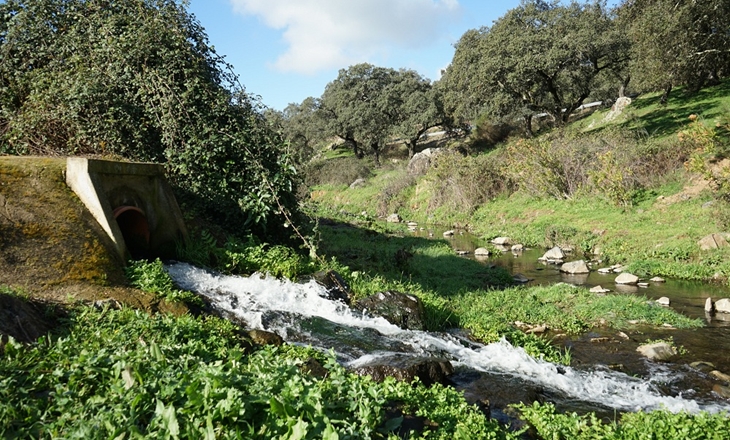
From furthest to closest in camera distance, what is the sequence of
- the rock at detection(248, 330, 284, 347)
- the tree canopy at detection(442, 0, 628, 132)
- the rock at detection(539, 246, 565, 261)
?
the tree canopy at detection(442, 0, 628, 132)
the rock at detection(539, 246, 565, 261)
the rock at detection(248, 330, 284, 347)

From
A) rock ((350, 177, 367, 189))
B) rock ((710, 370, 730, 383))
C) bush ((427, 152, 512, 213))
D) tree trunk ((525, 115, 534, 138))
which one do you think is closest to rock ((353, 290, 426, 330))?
rock ((710, 370, 730, 383))

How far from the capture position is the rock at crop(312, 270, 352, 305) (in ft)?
32.4

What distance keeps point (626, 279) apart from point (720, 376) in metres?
7.10

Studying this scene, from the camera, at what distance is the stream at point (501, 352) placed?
6.91 meters

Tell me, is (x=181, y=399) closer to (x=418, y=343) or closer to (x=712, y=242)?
(x=418, y=343)

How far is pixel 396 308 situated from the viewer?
9.68 m

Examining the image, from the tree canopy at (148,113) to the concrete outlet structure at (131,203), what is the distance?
1588 millimetres

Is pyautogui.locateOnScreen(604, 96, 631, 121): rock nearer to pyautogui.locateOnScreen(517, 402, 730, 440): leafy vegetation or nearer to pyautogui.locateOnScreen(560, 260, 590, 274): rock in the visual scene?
pyautogui.locateOnScreen(560, 260, 590, 274): rock


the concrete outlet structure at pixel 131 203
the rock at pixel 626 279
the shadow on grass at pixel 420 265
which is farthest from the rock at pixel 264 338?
the rock at pixel 626 279

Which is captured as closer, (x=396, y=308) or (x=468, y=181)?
(x=396, y=308)

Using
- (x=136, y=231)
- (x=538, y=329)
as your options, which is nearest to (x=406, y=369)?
(x=538, y=329)

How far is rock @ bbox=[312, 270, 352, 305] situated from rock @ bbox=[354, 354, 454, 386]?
295cm

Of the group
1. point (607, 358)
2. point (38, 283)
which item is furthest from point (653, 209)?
point (38, 283)

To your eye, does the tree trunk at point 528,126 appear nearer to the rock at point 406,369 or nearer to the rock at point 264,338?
the rock at point 406,369
